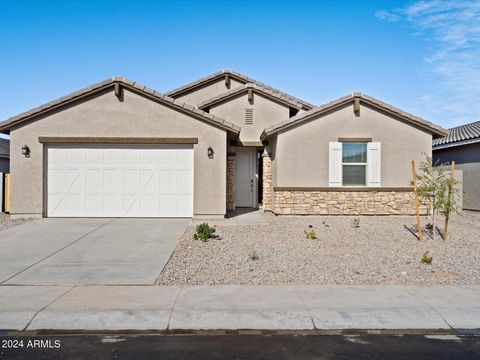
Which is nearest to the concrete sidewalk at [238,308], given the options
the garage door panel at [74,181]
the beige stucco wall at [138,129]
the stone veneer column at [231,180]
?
the beige stucco wall at [138,129]

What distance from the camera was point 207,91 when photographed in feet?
67.3

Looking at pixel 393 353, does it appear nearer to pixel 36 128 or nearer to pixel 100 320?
pixel 100 320

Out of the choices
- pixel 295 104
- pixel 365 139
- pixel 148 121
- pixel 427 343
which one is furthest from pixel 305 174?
pixel 427 343

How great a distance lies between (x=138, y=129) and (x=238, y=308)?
9.24 meters

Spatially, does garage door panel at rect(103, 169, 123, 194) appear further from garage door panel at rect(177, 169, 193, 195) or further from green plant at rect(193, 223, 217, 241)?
green plant at rect(193, 223, 217, 241)

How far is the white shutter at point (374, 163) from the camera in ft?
45.5

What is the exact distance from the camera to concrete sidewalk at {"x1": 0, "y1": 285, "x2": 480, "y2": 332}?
193 inches

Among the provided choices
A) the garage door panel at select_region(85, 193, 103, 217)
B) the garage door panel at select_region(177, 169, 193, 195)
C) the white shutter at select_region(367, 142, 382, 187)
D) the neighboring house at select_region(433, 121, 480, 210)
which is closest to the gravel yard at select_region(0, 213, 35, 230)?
Answer: the garage door panel at select_region(85, 193, 103, 217)

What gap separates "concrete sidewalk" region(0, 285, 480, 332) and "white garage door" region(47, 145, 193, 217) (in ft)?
22.5

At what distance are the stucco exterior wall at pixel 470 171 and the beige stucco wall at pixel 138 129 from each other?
10846mm

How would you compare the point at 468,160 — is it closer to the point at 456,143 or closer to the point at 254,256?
the point at 456,143

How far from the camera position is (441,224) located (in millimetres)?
12672

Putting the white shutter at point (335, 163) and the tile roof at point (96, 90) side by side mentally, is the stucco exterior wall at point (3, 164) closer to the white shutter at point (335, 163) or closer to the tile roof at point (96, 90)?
the tile roof at point (96, 90)

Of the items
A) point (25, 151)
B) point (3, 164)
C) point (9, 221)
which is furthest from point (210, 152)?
point (3, 164)
